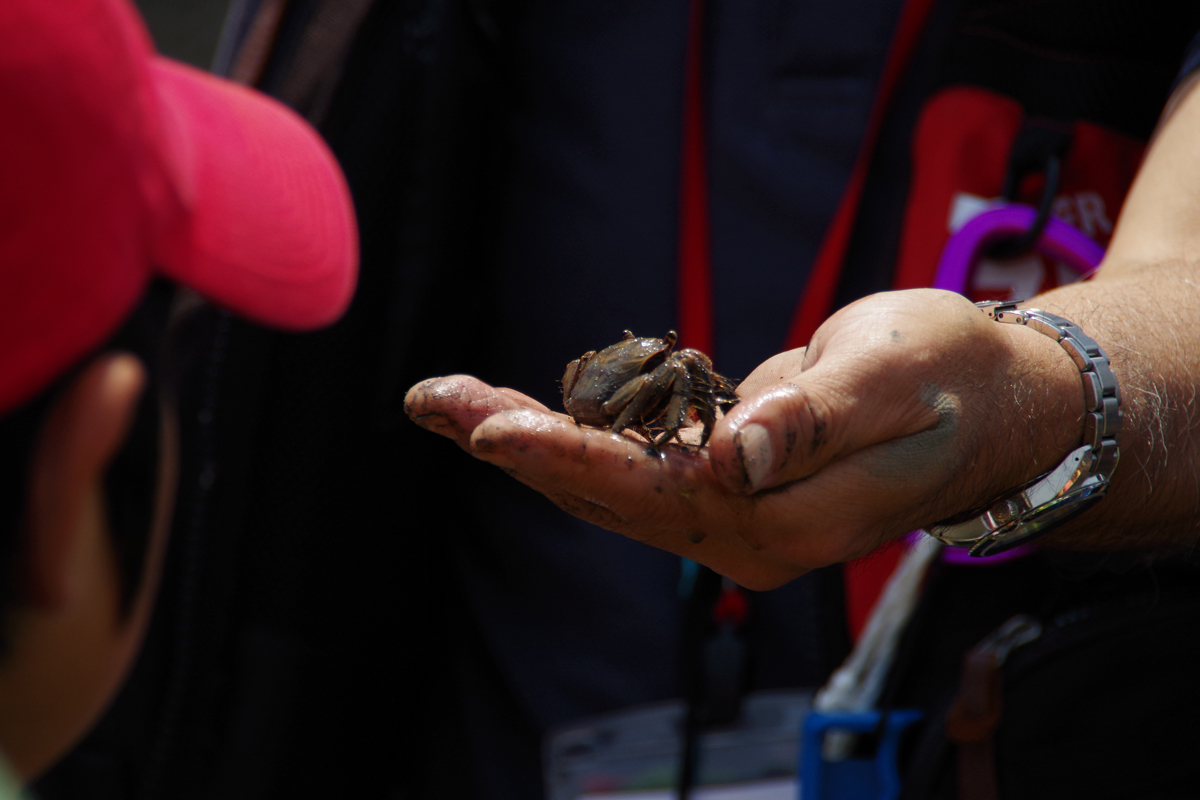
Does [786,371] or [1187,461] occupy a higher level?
[786,371]

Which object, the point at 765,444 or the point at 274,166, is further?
the point at 274,166

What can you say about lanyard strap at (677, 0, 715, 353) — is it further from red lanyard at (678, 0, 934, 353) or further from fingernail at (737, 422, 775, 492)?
fingernail at (737, 422, 775, 492)

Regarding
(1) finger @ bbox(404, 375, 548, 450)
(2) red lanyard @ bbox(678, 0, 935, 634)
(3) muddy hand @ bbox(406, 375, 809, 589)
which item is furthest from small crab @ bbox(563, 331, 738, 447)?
(2) red lanyard @ bbox(678, 0, 935, 634)

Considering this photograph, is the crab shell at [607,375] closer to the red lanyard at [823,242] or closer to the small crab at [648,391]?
the small crab at [648,391]

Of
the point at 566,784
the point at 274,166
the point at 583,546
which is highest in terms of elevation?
the point at 274,166

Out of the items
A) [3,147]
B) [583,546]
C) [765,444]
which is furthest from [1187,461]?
[3,147]

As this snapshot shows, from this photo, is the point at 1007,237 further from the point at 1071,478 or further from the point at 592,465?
the point at 592,465

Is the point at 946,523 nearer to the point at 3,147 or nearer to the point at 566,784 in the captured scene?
the point at 566,784
